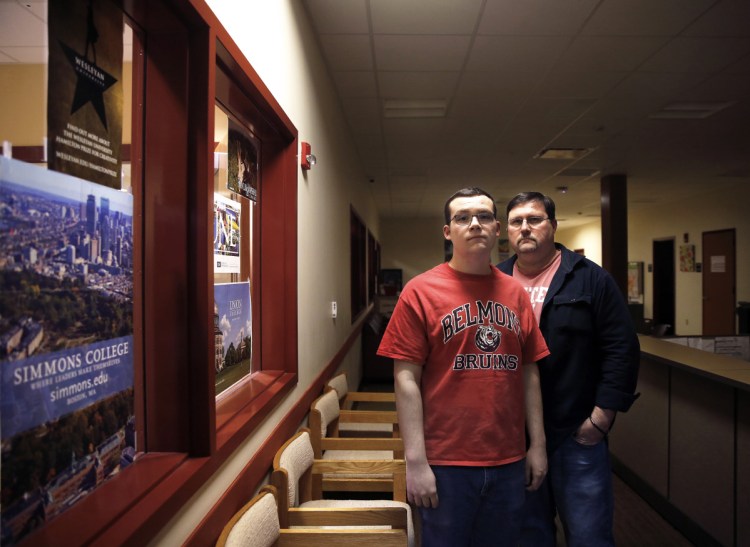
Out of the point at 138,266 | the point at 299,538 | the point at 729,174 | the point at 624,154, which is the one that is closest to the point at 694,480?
the point at 299,538

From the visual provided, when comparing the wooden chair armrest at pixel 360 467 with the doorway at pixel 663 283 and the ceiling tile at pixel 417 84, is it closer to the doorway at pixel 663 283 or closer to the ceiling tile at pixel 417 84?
the ceiling tile at pixel 417 84

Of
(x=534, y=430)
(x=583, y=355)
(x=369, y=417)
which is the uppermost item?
(x=583, y=355)

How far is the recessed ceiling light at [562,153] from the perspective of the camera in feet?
18.5

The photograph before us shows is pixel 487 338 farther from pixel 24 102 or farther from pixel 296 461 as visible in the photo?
pixel 24 102

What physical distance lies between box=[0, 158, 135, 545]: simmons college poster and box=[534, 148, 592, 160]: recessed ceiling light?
18.3 ft

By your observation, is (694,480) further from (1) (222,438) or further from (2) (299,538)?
(1) (222,438)

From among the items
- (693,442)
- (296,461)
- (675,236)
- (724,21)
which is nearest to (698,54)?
(724,21)

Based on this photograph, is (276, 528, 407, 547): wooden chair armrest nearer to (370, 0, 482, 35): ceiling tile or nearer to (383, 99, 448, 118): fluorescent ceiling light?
(370, 0, 482, 35): ceiling tile

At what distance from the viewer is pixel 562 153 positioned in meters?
5.80

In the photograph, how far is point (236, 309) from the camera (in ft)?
5.49

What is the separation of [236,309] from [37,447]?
0.95m

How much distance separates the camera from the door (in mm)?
8023

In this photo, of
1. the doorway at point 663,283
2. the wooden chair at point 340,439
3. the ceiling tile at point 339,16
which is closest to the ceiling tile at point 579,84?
the ceiling tile at point 339,16

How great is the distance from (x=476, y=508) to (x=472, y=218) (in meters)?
0.89
